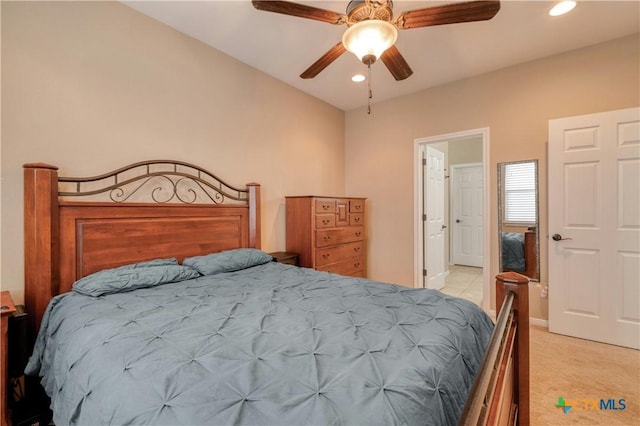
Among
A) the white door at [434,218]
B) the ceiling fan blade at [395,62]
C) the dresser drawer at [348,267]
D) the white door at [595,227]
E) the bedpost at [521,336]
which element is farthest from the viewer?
the white door at [434,218]

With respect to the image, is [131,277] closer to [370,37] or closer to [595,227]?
[370,37]

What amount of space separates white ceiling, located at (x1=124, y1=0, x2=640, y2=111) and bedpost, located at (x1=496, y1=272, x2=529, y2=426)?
209 centimetres

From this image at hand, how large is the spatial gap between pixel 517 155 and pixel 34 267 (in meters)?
4.30

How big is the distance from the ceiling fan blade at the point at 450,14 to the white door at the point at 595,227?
1958mm

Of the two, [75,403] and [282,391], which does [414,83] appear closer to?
[282,391]

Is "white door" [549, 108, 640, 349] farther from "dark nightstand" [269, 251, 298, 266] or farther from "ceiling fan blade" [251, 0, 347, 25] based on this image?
"dark nightstand" [269, 251, 298, 266]

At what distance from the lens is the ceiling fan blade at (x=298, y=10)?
1574mm

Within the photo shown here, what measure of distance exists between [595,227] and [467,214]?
292cm

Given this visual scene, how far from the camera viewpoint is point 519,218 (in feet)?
10.4

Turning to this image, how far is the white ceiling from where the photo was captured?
2.23 m

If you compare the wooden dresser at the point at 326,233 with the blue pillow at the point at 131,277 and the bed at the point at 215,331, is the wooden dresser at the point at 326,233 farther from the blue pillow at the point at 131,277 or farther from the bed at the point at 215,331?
the blue pillow at the point at 131,277

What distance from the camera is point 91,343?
1093mm

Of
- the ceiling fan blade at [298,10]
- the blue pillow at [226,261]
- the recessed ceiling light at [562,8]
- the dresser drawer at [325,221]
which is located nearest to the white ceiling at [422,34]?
the recessed ceiling light at [562,8]

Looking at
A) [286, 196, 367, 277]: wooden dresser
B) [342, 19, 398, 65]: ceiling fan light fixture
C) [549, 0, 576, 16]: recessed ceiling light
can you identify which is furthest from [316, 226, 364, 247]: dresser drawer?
[549, 0, 576, 16]: recessed ceiling light
